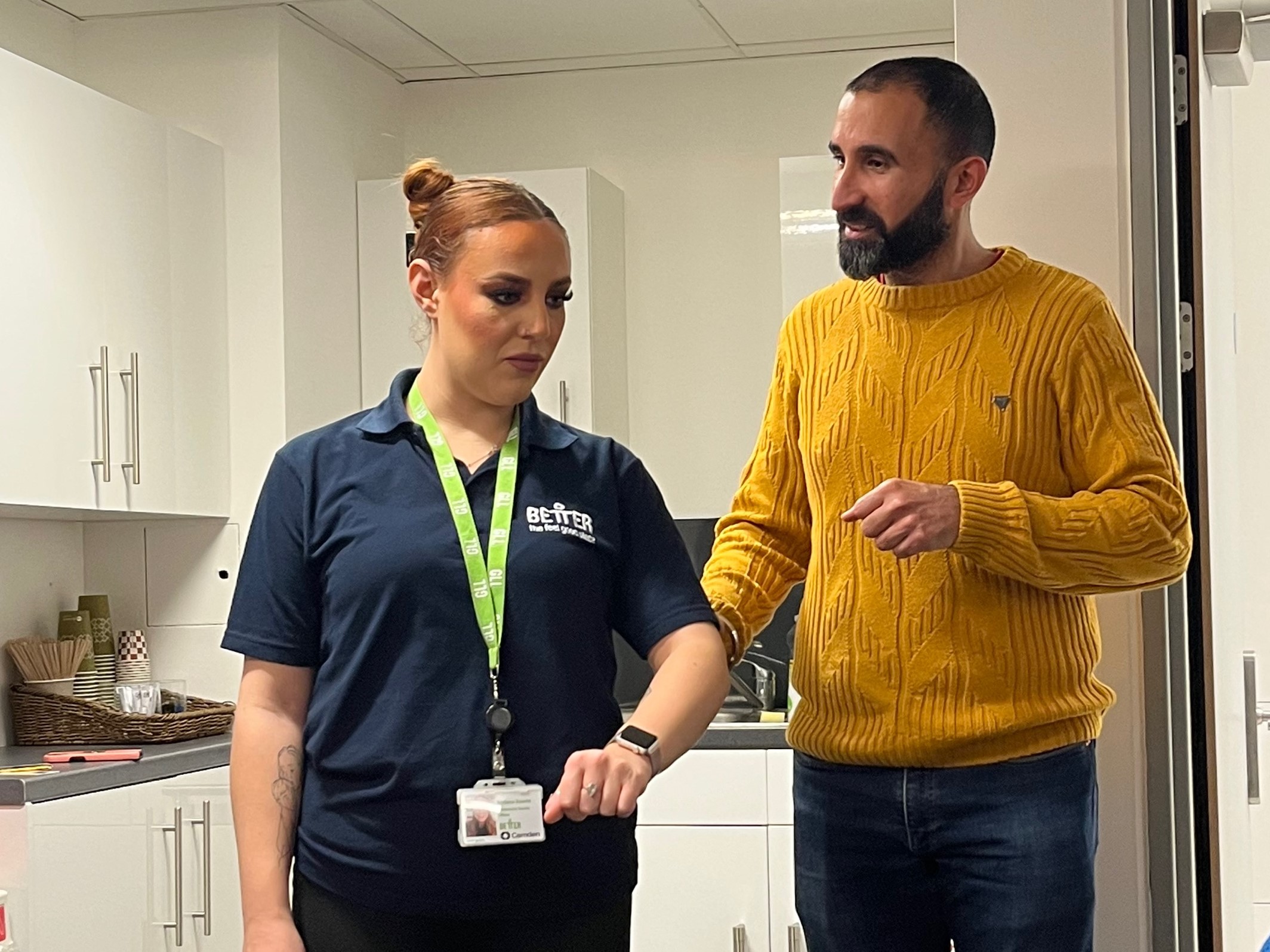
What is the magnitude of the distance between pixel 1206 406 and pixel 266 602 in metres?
1.28

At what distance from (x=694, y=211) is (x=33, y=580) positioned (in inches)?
78.0

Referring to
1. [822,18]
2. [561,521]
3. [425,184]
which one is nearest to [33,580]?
[822,18]

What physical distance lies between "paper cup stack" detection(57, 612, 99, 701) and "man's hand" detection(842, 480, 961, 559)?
2717mm

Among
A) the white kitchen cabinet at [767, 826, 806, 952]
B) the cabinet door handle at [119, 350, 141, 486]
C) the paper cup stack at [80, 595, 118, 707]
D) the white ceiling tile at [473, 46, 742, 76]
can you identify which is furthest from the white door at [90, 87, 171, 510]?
the white kitchen cabinet at [767, 826, 806, 952]

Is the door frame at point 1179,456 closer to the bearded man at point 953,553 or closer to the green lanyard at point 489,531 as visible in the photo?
the bearded man at point 953,553

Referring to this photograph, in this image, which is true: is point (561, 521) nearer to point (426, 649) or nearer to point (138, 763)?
point (426, 649)

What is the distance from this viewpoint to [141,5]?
4035mm

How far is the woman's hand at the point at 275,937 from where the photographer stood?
1.53m

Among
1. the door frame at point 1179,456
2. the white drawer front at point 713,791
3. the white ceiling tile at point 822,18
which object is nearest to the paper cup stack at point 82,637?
the white drawer front at point 713,791

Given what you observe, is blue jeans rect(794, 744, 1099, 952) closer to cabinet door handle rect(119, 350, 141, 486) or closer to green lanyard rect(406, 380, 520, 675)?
green lanyard rect(406, 380, 520, 675)

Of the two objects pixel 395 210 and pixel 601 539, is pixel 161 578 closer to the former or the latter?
pixel 395 210

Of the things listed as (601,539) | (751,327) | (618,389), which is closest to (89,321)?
(618,389)

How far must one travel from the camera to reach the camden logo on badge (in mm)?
1574

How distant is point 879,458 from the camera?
5.81ft
